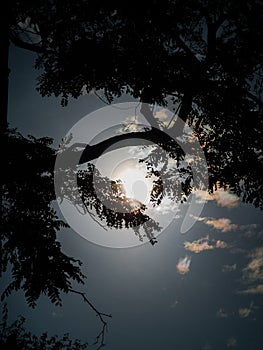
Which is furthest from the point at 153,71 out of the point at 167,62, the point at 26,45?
the point at 26,45

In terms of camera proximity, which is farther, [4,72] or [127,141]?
[127,141]

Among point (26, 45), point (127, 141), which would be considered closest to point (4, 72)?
point (26, 45)

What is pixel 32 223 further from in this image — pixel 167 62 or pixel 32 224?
pixel 167 62

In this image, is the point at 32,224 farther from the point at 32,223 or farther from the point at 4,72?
the point at 4,72

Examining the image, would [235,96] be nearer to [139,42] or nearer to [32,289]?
[139,42]

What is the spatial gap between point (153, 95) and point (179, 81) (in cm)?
64

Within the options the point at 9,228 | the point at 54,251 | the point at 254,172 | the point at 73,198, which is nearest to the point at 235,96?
the point at 254,172

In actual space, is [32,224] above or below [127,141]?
below

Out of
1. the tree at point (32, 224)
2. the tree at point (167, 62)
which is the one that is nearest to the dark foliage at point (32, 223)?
the tree at point (32, 224)

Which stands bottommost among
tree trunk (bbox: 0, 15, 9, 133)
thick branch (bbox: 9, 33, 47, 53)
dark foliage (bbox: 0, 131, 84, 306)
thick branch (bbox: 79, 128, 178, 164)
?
dark foliage (bbox: 0, 131, 84, 306)

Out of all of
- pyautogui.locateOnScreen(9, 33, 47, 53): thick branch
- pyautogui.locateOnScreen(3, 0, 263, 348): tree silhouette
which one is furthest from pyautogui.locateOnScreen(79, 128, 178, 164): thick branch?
pyautogui.locateOnScreen(9, 33, 47, 53): thick branch

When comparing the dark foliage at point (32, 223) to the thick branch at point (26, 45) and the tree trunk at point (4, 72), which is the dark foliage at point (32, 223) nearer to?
the tree trunk at point (4, 72)

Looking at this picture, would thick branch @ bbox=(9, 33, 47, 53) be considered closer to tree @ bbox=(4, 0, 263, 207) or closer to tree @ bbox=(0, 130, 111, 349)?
tree @ bbox=(4, 0, 263, 207)

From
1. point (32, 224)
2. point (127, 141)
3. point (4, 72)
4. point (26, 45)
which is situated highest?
point (26, 45)
